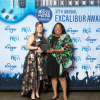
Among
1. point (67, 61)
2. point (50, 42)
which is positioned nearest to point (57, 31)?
point (50, 42)

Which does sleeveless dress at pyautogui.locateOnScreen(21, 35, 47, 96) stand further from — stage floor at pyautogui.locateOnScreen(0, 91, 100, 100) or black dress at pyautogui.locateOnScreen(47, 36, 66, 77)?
stage floor at pyautogui.locateOnScreen(0, 91, 100, 100)

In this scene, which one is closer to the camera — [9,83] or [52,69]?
[52,69]

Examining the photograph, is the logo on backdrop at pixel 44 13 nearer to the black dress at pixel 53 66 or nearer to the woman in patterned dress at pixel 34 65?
the woman in patterned dress at pixel 34 65

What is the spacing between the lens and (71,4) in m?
2.90

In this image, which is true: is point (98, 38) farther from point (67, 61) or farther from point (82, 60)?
point (67, 61)

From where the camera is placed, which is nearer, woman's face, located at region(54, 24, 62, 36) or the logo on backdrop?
woman's face, located at region(54, 24, 62, 36)

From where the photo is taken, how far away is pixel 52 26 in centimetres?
294

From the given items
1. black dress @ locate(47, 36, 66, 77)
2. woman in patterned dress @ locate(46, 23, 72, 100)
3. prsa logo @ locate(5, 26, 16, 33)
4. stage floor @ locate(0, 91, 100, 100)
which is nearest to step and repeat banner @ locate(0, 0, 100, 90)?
prsa logo @ locate(5, 26, 16, 33)

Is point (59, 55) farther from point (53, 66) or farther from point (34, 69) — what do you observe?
point (34, 69)

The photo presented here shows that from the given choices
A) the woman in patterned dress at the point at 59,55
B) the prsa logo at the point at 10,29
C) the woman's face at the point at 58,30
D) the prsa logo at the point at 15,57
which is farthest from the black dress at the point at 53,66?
the prsa logo at the point at 10,29

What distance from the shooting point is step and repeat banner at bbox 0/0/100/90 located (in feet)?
9.53

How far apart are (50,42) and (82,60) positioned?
95 cm

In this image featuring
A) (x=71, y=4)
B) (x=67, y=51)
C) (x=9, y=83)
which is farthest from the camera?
(x=9, y=83)

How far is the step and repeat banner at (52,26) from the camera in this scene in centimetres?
291
